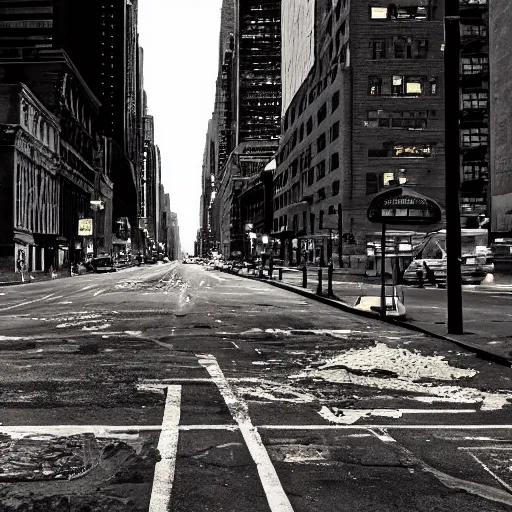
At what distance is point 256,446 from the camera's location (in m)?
4.98

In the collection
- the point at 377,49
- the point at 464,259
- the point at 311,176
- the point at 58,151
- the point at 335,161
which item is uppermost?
the point at 377,49

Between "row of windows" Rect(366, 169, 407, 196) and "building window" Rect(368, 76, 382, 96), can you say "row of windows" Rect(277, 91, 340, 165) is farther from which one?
"row of windows" Rect(366, 169, 407, 196)

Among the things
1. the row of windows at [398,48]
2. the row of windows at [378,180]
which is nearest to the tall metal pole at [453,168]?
the row of windows at [378,180]

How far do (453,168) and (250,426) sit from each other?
8.01 metres

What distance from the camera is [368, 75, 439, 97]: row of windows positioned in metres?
69.2

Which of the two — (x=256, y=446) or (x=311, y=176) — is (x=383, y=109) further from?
(x=256, y=446)

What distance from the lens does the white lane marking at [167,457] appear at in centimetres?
383

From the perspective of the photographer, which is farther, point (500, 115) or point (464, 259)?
point (500, 115)

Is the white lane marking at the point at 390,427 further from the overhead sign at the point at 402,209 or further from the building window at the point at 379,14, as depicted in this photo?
the building window at the point at 379,14

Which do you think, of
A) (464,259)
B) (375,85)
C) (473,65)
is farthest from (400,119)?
(464,259)

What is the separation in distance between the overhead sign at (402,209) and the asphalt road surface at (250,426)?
5027mm

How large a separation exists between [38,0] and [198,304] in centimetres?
14144

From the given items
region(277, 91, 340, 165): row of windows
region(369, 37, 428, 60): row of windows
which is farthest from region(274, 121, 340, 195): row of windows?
region(369, 37, 428, 60): row of windows

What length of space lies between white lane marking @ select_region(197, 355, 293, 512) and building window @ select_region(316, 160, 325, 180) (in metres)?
71.9
